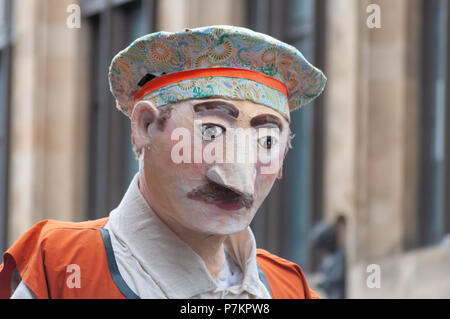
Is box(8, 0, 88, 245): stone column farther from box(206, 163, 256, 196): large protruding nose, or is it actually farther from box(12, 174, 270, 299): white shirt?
box(206, 163, 256, 196): large protruding nose

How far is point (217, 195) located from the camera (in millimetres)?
3277

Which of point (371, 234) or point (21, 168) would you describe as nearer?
point (371, 234)

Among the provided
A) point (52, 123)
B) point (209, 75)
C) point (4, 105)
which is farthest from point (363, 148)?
point (4, 105)

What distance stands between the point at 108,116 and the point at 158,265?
38.0ft

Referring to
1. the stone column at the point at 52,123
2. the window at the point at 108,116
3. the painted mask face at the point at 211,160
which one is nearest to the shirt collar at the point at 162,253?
the painted mask face at the point at 211,160

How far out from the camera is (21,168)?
52.0 feet

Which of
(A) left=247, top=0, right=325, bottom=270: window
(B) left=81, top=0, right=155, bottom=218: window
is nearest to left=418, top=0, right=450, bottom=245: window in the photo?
(A) left=247, top=0, right=325, bottom=270: window

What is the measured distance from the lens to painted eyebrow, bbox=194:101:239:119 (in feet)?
10.8

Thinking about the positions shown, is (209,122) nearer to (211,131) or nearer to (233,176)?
(211,131)

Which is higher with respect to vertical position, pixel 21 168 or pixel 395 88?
pixel 395 88
